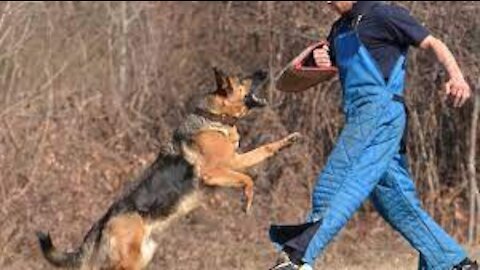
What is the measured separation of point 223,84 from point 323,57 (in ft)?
5.21

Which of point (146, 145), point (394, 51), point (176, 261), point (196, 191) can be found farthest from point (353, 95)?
point (146, 145)

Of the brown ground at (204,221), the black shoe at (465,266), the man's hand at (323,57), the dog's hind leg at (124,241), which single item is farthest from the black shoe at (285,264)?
the brown ground at (204,221)

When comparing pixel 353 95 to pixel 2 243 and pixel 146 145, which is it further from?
pixel 146 145

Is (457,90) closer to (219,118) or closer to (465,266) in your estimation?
(465,266)

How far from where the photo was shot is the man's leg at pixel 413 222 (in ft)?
21.8

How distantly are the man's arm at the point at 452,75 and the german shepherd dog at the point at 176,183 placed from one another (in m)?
2.08

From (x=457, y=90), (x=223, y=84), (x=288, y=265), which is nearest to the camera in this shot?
(x=457, y=90)

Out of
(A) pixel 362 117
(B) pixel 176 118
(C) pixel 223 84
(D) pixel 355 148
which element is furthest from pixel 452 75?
(B) pixel 176 118

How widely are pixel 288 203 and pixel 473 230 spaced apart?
2.29m

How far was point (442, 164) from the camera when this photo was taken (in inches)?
480

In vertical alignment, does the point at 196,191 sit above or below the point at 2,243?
above

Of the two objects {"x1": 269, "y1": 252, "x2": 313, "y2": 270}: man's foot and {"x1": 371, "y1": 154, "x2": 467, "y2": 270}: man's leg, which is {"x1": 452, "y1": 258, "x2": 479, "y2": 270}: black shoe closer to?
{"x1": 371, "y1": 154, "x2": 467, "y2": 270}: man's leg

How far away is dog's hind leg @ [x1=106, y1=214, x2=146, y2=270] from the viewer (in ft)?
24.1

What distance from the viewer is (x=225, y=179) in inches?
307
